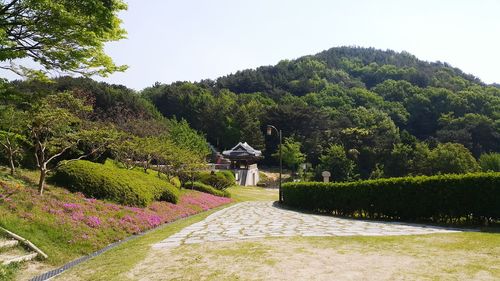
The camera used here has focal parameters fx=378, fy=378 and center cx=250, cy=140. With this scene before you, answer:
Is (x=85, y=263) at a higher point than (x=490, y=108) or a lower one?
lower

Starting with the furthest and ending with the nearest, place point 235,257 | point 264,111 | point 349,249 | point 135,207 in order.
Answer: point 264,111, point 135,207, point 349,249, point 235,257

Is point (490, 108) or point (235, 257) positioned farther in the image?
point (490, 108)

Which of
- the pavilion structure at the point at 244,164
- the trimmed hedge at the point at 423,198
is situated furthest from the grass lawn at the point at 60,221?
the pavilion structure at the point at 244,164

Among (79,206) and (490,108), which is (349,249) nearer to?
(79,206)

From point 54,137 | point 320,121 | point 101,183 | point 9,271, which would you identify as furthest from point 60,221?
point 320,121

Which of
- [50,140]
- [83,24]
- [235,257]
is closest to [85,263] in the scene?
[235,257]

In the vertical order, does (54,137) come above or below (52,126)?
below

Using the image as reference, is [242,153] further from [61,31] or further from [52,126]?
[61,31]

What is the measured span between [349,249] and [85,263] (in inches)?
231

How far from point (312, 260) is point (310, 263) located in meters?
0.26

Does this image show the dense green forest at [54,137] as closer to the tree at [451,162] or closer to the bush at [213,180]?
the bush at [213,180]

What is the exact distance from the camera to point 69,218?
438 inches

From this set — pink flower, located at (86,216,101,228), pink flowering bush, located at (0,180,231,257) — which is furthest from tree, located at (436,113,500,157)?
pink flower, located at (86,216,101,228)

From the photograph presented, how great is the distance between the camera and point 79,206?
12.7m
